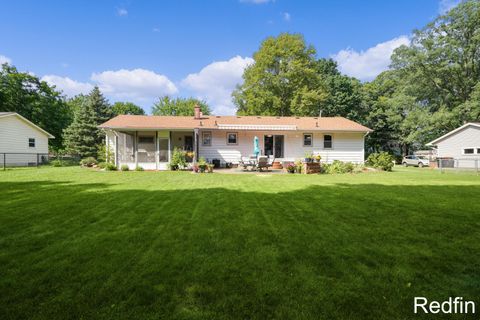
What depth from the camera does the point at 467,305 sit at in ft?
7.50

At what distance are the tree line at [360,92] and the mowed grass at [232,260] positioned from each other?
2840cm

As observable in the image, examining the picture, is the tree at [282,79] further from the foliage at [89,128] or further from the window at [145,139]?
the foliage at [89,128]

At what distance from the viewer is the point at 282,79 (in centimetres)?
3512

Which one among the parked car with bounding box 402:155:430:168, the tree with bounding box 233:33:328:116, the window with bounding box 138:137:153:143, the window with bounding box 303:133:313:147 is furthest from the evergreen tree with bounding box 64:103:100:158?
the parked car with bounding box 402:155:430:168

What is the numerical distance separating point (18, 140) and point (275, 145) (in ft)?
82.7

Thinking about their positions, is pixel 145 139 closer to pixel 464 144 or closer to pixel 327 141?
pixel 327 141

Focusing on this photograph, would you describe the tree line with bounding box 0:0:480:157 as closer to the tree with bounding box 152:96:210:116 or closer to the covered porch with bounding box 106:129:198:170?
the covered porch with bounding box 106:129:198:170

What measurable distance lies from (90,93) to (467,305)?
34900 millimetres

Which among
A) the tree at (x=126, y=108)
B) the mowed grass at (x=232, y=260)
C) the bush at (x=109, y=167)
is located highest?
the tree at (x=126, y=108)

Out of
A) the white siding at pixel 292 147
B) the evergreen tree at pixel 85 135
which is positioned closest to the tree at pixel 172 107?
the evergreen tree at pixel 85 135

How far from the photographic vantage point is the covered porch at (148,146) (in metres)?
18.2

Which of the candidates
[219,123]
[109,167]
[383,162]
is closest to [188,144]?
[219,123]

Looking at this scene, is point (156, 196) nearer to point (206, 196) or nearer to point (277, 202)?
point (206, 196)

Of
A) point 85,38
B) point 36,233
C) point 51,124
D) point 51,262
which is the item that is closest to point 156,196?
point 36,233
